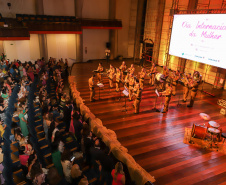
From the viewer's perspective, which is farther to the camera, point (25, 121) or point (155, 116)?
point (155, 116)

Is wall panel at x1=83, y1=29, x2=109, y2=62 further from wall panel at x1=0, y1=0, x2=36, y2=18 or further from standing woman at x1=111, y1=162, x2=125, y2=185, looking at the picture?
standing woman at x1=111, y1=162, x2=125, y2=185

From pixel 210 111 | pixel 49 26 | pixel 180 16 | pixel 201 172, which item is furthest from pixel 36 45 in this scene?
pixel 201 172

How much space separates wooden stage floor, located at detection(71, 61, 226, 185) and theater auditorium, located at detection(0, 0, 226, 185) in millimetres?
36

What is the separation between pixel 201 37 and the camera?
9609mm

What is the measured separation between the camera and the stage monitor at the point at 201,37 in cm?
862

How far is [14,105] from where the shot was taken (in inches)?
311

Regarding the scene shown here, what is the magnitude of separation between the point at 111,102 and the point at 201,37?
5860 millimetres

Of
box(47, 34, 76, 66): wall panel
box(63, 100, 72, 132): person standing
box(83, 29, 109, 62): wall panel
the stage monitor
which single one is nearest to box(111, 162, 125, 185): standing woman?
box(63, 100, 72, 132): person standing

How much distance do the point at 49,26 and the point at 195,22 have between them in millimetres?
11337

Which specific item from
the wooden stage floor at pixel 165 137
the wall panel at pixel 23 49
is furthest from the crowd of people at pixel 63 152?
the wall panel at pixel 23 49

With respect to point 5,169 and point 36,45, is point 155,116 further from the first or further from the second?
point 36,45

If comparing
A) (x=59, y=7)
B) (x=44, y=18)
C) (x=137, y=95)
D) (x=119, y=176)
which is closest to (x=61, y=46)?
(x=44, y=18)

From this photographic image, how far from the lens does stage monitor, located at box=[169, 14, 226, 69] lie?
8625 mm

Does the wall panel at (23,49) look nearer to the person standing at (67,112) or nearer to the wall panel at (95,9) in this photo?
the wall panel at (95,9)
